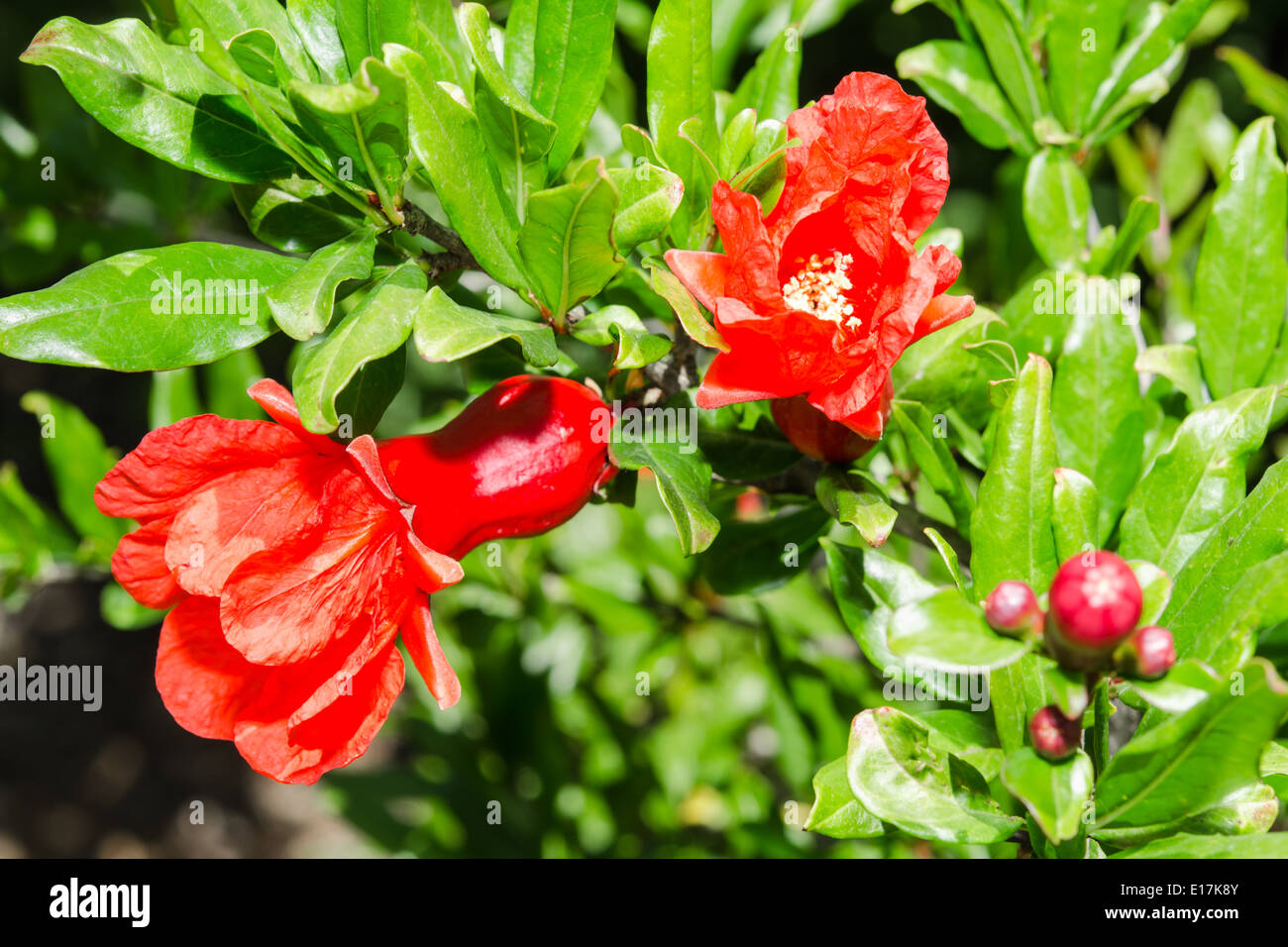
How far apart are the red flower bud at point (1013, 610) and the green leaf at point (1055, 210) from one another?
711 mm

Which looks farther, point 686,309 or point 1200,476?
point 1200,476

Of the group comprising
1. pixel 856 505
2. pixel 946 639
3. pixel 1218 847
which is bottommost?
pixel 1218 847

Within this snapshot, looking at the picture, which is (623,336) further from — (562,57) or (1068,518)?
(1068,518)

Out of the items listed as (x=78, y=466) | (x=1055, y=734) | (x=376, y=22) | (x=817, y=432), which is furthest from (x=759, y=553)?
(x=78, y=466)

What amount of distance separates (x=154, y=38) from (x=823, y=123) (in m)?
0.65

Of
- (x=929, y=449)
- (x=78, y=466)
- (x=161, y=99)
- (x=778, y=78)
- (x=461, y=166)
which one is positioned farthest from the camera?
(x=78, y=466)

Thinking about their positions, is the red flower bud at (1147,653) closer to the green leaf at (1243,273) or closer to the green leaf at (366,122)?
the green leaf at (1243,273)

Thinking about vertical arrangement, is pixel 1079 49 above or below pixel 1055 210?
above

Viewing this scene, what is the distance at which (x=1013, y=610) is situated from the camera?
0.77m

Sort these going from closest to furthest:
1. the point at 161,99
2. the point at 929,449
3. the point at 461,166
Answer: the point at 461,166 → the point at 161,99 → the point at 929,449

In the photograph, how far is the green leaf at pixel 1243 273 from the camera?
3.94 feet

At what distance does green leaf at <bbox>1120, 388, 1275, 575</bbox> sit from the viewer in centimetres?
102

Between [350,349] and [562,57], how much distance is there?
393 mm

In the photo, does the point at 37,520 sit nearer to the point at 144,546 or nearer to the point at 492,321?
the point at 144,546
